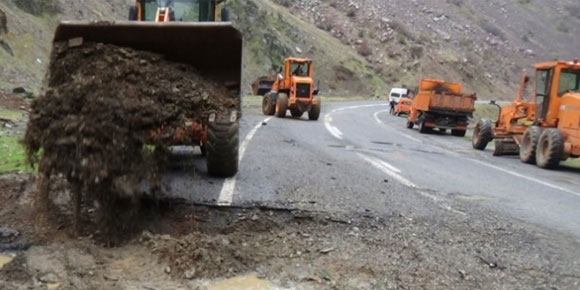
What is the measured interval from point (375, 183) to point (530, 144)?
320 inches

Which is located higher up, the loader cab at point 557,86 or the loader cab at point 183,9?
the loader cab at point 183,9

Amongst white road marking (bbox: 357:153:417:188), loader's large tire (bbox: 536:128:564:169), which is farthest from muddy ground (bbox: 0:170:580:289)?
loader's large tire (bbox: 536:128:564:169)

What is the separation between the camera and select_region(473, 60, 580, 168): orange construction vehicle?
14.1 m

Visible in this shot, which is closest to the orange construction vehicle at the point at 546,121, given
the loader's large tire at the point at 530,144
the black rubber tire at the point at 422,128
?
the loader's large tire at the point at 530,144

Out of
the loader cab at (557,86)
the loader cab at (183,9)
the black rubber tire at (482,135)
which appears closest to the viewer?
the loader cab at (183,9)

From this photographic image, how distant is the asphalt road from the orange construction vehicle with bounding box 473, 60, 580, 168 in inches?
26.9

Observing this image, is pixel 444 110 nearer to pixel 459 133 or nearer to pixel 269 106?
pixel 459 133

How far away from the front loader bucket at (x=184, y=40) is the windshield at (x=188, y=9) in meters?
4.11

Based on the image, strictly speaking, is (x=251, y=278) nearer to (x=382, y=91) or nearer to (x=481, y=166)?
(x=481, y=166)

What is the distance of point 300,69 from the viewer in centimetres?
2503

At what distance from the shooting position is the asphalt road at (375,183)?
7031mm

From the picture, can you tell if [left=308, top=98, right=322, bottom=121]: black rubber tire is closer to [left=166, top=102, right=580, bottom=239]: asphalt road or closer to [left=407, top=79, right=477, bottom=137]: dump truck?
[left=407, top=79, right=477, bottom=137]: dump truck

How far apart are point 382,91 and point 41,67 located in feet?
148

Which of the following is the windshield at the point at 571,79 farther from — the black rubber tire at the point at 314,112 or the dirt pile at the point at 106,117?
the dirt pile at the point at 106,117
